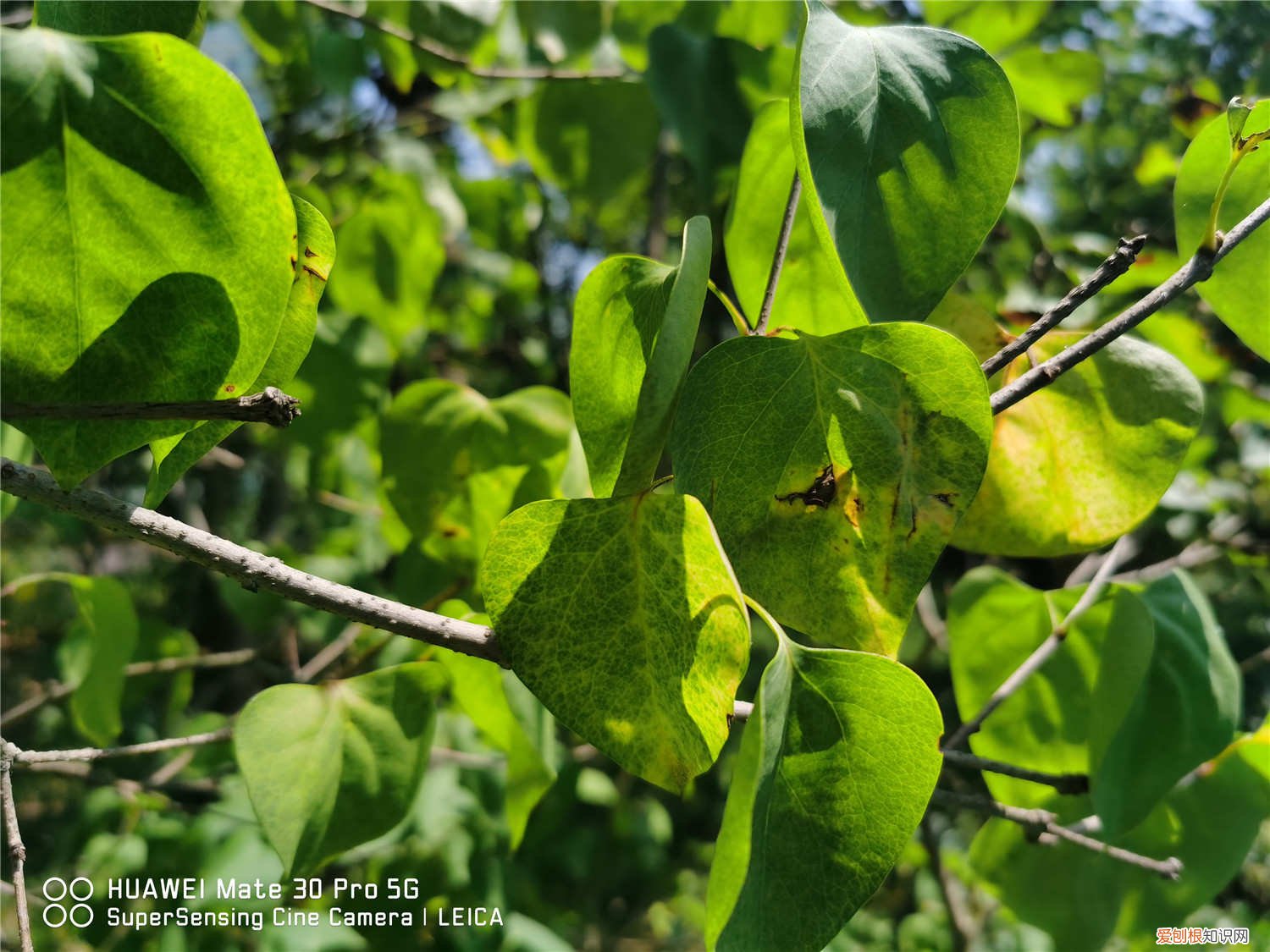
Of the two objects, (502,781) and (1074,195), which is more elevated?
(1074,195)

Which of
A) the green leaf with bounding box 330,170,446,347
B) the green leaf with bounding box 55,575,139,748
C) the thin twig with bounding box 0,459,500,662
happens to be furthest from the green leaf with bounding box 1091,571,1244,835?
the green leaf with bounding box 330,170,446,347

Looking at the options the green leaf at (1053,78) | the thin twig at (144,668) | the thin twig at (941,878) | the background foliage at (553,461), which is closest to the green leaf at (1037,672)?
the background foliage at (553,461)

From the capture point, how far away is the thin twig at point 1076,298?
0.97 feet

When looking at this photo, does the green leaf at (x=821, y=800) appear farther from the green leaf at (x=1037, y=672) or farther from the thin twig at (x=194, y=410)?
the green leaf at (x=1037, y=672)

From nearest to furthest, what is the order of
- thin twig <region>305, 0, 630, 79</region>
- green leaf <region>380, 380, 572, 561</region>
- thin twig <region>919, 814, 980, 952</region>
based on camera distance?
green leaf <region>380, 380, 572, 561</region>
thin twig <region>305, 0, 630, 79</region>
thin twig <region>919, 814, 980, 952</region>

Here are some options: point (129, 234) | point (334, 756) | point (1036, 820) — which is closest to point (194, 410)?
point (129, 234)

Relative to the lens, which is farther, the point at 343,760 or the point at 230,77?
→ the point at 343,760

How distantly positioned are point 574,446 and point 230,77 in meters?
0.36

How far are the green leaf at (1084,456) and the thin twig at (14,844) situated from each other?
0.33 m

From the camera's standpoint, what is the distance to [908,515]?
28 centimetres

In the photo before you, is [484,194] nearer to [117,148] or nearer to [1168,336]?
[1168,336]

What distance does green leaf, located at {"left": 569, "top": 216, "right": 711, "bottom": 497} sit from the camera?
24cm

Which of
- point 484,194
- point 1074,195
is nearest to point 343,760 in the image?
point 484,194

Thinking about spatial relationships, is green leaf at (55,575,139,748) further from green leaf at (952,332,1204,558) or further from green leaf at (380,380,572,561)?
green leaf at (952,332,1204,558)
